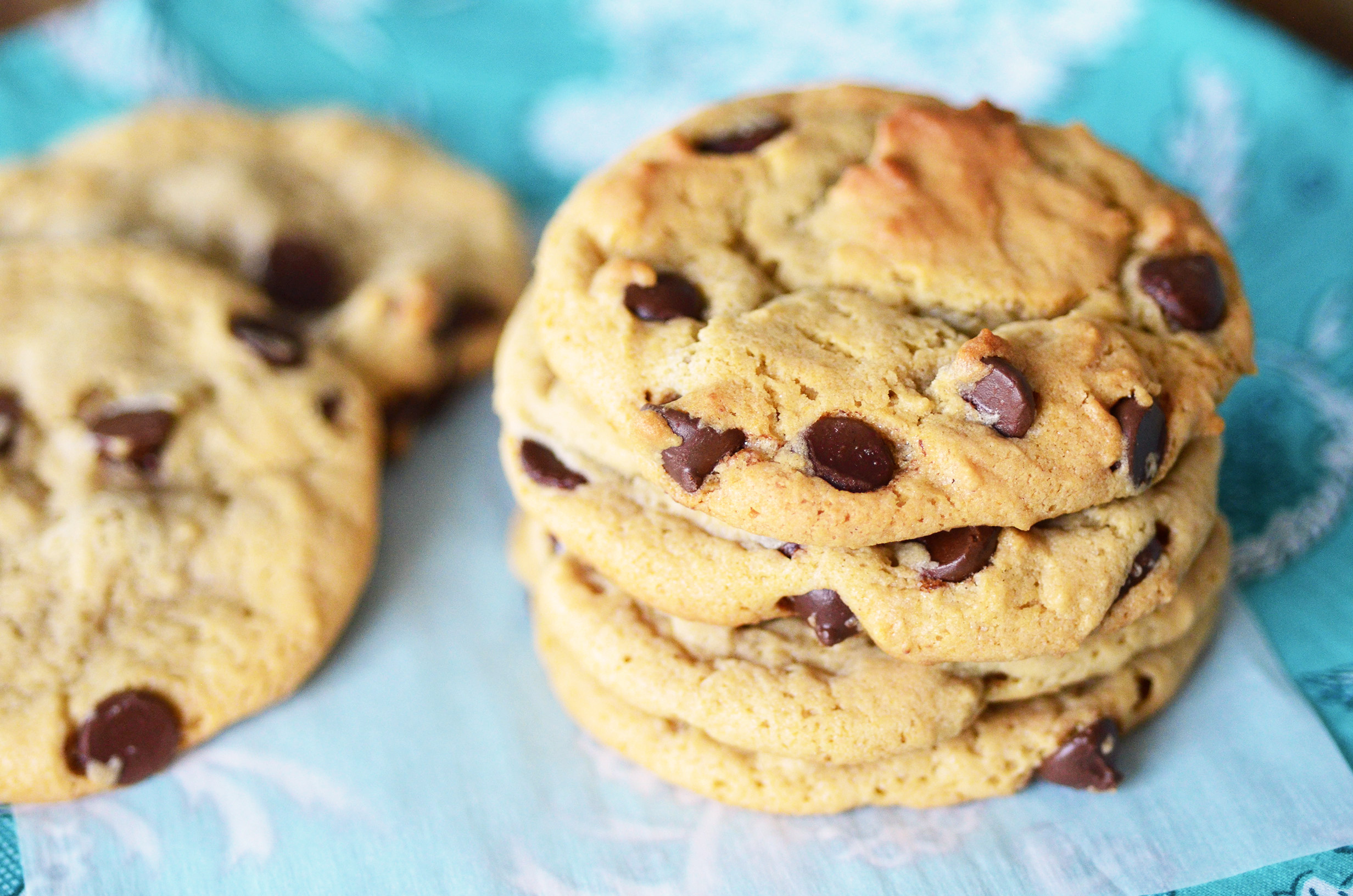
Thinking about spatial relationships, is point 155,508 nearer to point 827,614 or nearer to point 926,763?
point 827,614

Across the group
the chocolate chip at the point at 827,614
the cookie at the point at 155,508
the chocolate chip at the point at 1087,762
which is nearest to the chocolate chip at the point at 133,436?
the cookie at the point at 155,508

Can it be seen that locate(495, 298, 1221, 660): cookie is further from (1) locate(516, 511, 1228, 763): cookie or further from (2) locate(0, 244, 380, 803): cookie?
(2) locate(0, 244, 380, 803): cookie

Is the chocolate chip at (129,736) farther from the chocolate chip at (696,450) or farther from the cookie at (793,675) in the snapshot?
the chocolate chip at (696,450)

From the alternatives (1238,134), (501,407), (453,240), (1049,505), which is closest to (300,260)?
(453,240)

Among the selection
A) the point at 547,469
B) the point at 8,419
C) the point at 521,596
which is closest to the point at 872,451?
the point at 547,469

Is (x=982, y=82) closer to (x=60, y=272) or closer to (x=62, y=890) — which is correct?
(x=60, y=272)

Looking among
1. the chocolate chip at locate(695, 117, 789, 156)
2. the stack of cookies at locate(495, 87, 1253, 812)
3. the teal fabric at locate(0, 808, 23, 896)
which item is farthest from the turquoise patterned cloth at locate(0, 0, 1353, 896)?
the chocolate chip at locate(695, 117, 789, 156)
